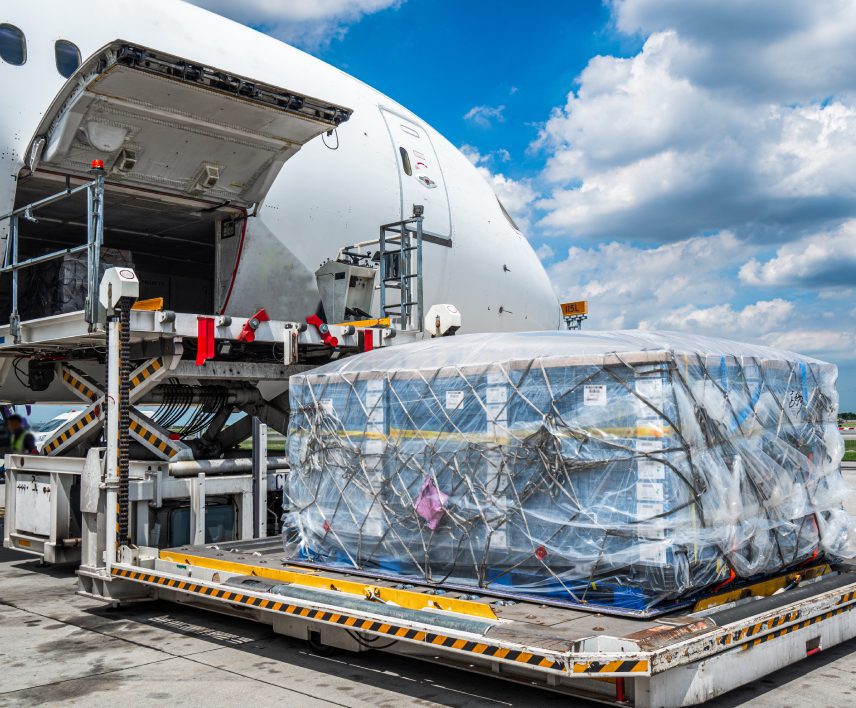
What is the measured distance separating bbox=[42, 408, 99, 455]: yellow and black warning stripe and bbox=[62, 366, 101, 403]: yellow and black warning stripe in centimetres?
35

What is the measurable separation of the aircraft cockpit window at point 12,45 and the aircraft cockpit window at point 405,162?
4783mm

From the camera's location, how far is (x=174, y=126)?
28.4 ft

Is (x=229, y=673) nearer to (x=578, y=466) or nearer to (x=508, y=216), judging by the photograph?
(x=578, y=466)

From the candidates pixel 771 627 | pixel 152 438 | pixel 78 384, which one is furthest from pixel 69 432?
pixel 771 627

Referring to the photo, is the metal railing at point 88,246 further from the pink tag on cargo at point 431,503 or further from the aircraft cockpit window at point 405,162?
the aircraft cockpit window at point 405,162

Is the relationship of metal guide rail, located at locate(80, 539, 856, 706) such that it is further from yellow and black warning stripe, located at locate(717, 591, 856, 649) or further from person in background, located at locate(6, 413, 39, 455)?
person in background, located at locate(6, 413, 39, 455)

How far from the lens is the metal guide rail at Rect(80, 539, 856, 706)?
14.7 ft

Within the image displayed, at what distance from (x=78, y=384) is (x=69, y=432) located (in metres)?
0.56

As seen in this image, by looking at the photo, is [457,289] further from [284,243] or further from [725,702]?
[725,702]

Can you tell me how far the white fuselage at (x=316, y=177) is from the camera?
860cm

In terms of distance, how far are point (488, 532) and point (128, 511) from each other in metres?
3.62

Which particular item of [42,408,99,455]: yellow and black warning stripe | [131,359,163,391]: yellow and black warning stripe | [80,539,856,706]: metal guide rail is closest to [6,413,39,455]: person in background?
[42,408,99,455]: yellow and black warning stripe

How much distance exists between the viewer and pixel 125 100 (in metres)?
8.09

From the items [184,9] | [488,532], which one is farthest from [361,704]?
[184,9]
